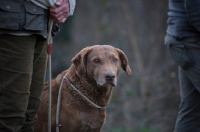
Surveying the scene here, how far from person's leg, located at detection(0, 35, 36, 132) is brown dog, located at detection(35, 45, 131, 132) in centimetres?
98

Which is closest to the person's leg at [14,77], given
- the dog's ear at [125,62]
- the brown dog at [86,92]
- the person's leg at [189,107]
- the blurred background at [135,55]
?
the brown dog at [86,92]

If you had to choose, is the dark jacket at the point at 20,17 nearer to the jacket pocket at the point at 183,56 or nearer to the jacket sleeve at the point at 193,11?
the jacket sleeve at the point at 193,11

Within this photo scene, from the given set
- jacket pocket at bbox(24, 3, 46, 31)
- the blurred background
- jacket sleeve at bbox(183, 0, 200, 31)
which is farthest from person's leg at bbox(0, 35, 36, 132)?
the blurred background

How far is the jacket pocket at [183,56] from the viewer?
191 inches

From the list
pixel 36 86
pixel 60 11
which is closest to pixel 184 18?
pixel 60 11

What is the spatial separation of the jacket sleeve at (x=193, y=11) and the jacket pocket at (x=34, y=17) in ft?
5.61

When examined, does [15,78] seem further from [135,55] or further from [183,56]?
[135,55]

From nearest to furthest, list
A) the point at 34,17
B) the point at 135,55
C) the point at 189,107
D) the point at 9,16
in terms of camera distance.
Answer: the point at 9,16, the point at 34,17, the point at 189,107, the point at 135,55

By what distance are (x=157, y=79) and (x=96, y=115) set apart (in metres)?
6.41

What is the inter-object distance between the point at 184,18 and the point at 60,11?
1.68 metres

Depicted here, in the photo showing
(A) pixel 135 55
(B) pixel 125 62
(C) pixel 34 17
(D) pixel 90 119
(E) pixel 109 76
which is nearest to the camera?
(C) pixel 34 17

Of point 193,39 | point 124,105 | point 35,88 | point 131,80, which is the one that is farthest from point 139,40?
point 35,88

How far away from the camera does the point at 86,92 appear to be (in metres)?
4.67

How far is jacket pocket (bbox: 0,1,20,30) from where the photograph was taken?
342 cm
